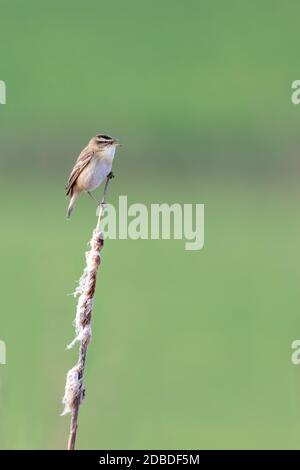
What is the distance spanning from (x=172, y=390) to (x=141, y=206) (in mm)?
5719

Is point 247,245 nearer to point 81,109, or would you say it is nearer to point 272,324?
point 272,324

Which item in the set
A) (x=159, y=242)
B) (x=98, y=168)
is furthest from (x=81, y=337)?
(x=159, y=242)

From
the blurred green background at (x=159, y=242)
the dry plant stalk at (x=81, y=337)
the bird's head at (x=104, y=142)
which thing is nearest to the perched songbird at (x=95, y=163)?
the bird's head at (x=104, y=142)

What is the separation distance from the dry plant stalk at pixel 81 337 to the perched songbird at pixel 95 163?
218 centimetres

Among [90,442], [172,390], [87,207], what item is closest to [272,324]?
[172,390]

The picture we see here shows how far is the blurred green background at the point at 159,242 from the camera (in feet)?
26.9

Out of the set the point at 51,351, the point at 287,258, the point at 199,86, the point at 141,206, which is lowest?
the point at 51,351

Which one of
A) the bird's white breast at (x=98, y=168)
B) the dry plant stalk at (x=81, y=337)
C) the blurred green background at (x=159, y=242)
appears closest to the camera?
the dry plant stalk at (x=81, y=337)

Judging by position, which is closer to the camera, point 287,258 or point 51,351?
point 51,351

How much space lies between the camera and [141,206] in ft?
48.0

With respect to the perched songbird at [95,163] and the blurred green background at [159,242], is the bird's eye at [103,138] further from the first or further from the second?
the blurred green background at [159,242]

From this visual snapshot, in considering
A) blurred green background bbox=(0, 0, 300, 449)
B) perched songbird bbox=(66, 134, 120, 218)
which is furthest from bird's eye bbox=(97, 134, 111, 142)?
blurred green background bbox=(0, 0, 300, 449)

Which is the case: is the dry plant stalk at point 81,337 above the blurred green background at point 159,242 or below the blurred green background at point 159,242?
below

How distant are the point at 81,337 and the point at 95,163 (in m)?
2.57
